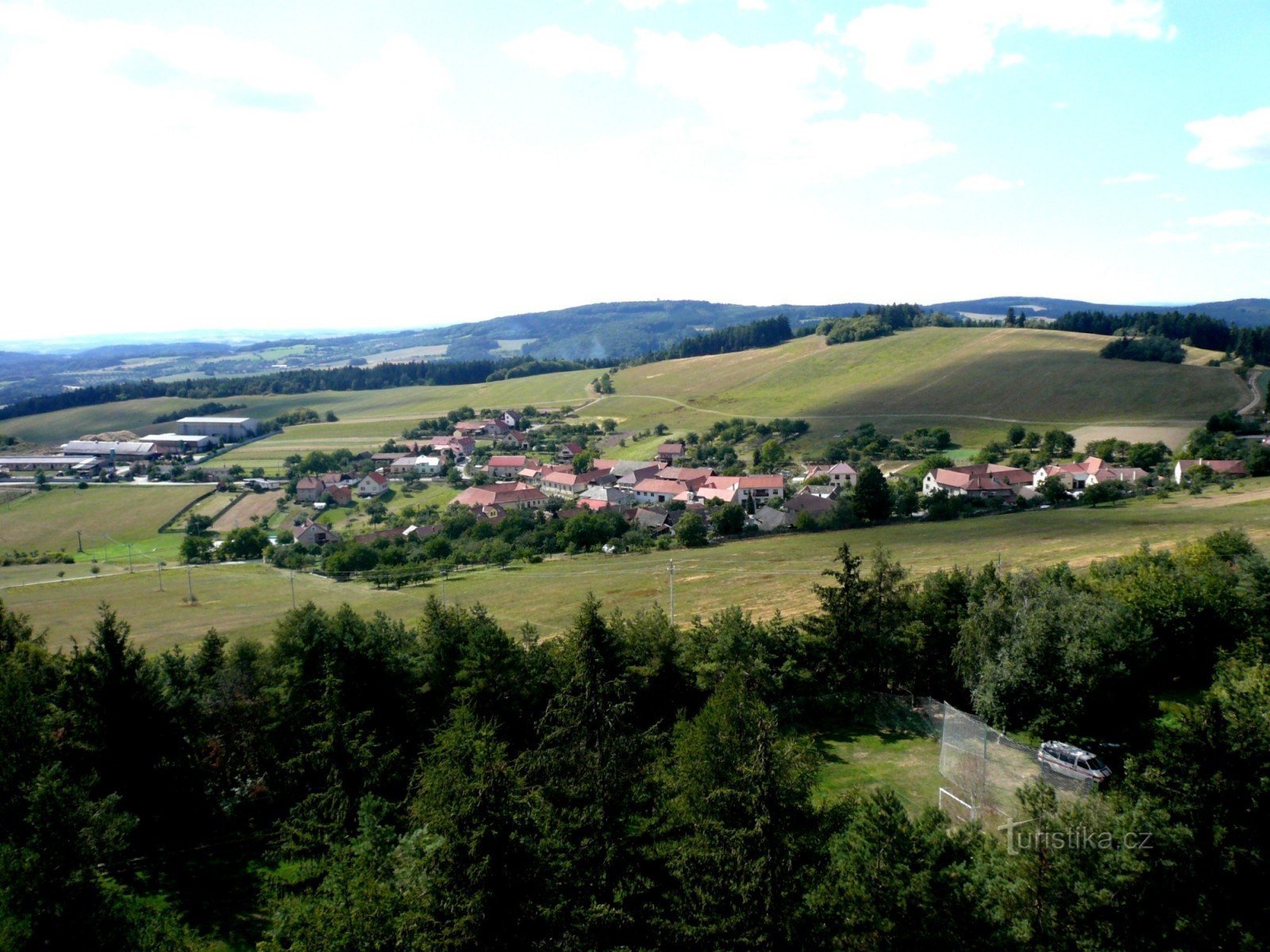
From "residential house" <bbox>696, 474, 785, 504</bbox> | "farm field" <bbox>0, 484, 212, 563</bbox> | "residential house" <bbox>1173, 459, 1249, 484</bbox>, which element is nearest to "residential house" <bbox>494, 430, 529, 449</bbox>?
"residential house" <bbox>696, 474, 785, 504</bbox>

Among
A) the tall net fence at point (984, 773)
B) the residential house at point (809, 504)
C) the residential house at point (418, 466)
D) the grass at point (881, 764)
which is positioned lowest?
the residential house at point (809, 504)

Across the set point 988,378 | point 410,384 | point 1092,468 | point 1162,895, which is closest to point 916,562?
point 1162,895

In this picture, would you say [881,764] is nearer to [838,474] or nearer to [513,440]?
[838,474]

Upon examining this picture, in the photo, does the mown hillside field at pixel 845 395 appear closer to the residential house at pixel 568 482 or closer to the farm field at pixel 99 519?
the farm field at pixel 99 519

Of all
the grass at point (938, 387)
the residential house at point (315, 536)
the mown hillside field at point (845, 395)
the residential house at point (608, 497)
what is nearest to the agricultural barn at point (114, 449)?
Answer: the mown hillside field at point (845, 395)

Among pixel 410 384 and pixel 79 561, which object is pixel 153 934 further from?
pixel 410 384
